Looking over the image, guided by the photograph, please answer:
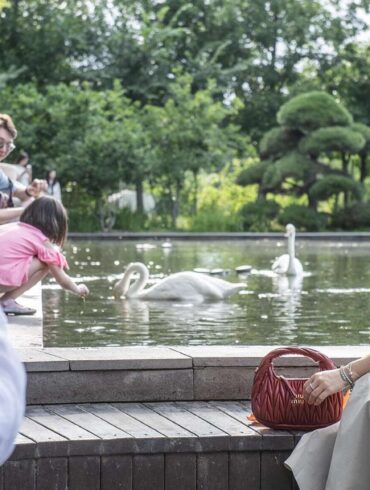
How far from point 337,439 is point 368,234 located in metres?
23.8

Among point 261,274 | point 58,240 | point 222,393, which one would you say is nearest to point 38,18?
point 261,274

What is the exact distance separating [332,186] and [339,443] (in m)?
26.9

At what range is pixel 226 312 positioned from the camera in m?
10.2

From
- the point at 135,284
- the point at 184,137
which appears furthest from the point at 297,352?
the point at 184,137

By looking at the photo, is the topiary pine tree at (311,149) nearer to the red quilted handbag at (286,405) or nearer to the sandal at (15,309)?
the sandal at (15,309)

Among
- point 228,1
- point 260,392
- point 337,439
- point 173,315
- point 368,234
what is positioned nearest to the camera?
point 337,439

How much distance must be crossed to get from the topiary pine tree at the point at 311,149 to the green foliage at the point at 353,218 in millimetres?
343

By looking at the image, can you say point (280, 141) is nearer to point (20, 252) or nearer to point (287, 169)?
point (287, 169)

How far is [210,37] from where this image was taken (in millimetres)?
39406

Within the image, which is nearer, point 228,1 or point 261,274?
point 261,274

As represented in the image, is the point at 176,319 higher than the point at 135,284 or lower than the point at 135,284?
lower

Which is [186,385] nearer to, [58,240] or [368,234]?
[58,240]

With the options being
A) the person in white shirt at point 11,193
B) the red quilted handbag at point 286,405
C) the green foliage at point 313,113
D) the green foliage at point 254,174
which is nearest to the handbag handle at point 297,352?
the red quilted handbag at point 286,405

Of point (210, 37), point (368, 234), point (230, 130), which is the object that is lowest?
point (368, 234)
